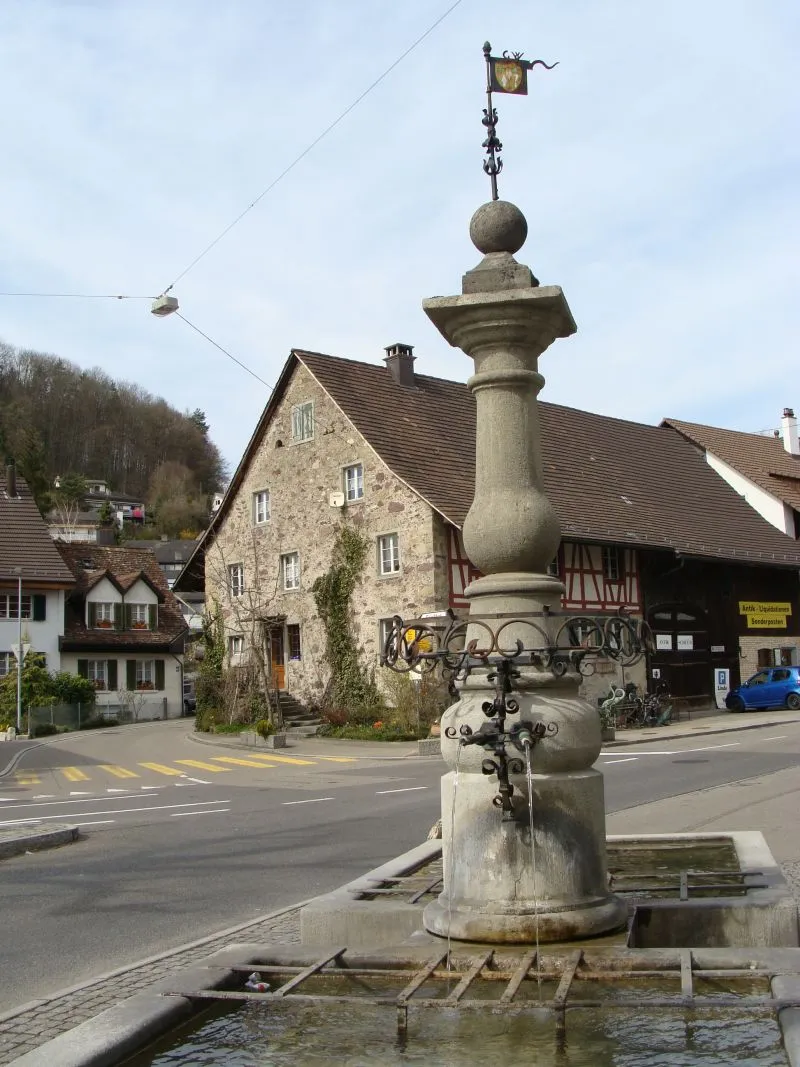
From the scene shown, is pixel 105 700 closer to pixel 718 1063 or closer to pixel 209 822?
pixel 209 822

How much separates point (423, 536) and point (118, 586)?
2280cm

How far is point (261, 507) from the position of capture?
34562 millimetres

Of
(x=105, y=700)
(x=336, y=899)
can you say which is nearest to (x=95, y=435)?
(x=105, y=700)

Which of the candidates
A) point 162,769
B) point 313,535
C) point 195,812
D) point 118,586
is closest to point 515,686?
point 195,812

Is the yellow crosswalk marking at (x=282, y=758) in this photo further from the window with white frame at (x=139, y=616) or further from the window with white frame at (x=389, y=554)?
the window with white frame at (x=139, y=616)

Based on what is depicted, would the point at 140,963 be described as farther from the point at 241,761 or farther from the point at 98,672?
the point at 98,672

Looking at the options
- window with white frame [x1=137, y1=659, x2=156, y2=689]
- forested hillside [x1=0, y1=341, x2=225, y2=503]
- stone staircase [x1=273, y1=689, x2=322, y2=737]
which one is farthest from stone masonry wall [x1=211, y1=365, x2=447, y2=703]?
forested hillside [x1=0, y1=341, x2=225, y2=503]

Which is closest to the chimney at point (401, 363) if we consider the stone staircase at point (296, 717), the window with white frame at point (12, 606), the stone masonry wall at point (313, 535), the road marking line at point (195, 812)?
the stone masonry wall at point (313, 535)

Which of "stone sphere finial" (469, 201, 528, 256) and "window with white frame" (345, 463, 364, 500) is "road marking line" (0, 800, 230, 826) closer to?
"stone sphere finial" (469, 201, 528, 256)

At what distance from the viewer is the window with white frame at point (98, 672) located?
149 feet

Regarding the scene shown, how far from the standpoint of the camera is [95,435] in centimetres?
10394

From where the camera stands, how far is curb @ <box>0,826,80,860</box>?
11555 millimetres

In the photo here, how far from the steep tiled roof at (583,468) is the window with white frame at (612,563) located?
2.13 feet

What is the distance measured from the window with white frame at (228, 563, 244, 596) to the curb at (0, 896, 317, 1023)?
27.3m
